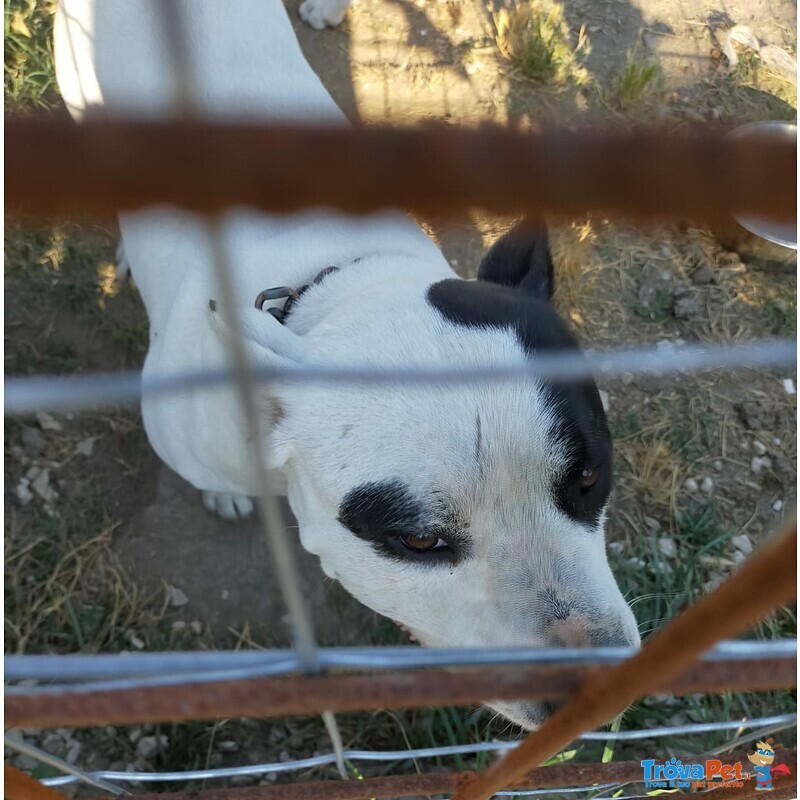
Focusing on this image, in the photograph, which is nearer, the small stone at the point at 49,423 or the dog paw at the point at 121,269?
the small stone at the point at 49,423

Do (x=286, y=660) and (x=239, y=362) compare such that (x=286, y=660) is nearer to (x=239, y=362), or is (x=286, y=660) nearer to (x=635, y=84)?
(x=239, y=362)

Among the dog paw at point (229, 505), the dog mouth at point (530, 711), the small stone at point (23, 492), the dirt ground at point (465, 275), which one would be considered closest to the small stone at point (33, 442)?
the dirt ground at point (465, 275)

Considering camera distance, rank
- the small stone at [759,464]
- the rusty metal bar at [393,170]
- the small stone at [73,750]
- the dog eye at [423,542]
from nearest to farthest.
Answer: the rusty metal bar at [393,170] → the dog eye at [423,542] → the small stone at [73,750] → the small stone at [759,464]

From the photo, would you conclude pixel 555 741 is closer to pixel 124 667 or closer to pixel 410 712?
pixel 124 667

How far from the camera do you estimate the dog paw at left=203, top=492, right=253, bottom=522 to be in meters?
2.52

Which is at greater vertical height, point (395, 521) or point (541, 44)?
point (541, 44)

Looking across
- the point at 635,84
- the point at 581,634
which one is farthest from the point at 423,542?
the point at 635,84

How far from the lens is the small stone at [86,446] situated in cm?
257

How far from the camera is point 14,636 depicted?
2.28 meters

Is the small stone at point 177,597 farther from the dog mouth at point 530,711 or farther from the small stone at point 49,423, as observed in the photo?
the dog mouth at point 530,711

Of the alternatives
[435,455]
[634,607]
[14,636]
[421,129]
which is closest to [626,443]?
[634,607]

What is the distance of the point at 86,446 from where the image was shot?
2.58 metres

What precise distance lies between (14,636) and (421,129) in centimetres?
247

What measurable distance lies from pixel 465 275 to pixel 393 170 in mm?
2857
